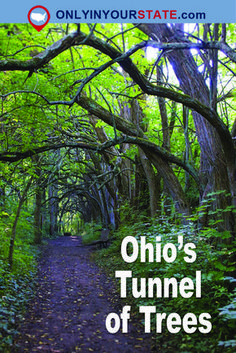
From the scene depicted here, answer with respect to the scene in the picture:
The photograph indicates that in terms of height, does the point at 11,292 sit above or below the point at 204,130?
below

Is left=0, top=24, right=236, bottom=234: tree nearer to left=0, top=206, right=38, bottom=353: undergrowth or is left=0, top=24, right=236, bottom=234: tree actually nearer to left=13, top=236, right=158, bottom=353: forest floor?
left=0, top=206, right=38, bottom=353: undergrowth

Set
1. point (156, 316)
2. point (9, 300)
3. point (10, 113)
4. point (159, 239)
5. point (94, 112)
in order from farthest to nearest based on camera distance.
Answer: point (94, 112) < point (10, 113) < point (159, 239) < point (9, 300) < point (156, 316)

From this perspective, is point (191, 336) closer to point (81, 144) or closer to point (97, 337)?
point (97, 337)

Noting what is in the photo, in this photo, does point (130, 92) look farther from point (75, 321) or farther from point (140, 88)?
point (75, 321)

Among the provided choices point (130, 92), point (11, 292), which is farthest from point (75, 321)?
point (130, 92)

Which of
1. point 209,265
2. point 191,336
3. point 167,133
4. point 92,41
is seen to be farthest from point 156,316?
point 167,133

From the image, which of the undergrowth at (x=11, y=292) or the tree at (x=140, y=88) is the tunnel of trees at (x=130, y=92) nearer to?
the tree at (x=140, y=88)

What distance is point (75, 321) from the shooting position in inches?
212

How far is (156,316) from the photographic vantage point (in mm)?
5031

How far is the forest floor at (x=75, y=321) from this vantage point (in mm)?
4328

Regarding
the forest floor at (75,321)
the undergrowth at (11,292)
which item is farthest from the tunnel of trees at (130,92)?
the forest floor at (75,321)

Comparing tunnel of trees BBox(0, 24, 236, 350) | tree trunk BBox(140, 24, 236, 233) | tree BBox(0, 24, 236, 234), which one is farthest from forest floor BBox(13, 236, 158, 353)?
tree trunk BBox(140, 24, 236, 233)

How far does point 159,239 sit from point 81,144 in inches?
153

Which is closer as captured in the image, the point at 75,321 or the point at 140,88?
the point at 75,321
